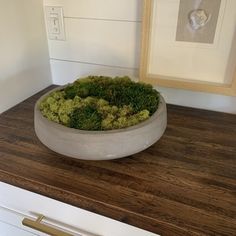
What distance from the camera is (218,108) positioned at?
83 cm

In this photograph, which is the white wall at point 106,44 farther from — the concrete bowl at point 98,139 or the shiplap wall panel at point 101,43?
the concrete bowl at point 98,139

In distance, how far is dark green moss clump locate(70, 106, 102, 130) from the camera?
54cm

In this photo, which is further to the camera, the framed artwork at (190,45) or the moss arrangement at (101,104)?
the framed artwork at (190,45)

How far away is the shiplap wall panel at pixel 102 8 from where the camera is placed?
0.78 meters

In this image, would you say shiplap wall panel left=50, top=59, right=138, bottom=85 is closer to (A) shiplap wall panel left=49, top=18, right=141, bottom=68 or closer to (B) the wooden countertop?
(A) shiplap wall panel left=49, top=18, right=141, bottom=68

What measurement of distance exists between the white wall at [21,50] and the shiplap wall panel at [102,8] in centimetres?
9

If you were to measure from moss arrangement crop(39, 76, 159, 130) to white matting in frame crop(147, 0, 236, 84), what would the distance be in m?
0.17

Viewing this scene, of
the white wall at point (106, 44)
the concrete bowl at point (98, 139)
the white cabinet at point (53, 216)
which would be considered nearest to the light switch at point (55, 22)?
the white wall at point (106, 44)

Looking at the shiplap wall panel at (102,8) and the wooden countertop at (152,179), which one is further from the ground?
the shiplap wall panel at (102,8)

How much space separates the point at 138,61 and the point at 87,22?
0.70 ft

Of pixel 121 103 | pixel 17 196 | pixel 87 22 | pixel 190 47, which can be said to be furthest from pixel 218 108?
pixel 17 196

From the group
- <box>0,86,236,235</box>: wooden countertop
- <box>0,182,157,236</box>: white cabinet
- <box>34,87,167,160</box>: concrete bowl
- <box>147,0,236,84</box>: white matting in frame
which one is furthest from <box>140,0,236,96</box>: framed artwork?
<box>0,182,157,236</box>: white cabinet

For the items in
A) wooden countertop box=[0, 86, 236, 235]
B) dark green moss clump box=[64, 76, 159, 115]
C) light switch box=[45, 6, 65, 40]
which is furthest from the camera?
light switch box=[45, 6, 65, 40]

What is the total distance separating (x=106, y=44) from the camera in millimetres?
864
